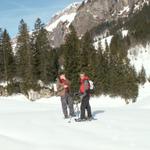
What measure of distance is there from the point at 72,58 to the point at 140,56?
40.1 metres

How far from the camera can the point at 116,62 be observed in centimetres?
6831

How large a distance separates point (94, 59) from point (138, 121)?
50.6m

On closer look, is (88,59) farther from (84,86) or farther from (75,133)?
(75,133)

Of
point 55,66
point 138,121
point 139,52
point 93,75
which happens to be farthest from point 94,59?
point 138,121

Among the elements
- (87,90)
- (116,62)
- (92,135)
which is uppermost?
(116,62)

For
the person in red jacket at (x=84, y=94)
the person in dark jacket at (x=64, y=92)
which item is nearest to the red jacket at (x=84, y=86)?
the person in red jacket at (x=84, y=94)

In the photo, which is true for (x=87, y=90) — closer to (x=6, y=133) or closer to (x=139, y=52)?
(x=6, y=133)

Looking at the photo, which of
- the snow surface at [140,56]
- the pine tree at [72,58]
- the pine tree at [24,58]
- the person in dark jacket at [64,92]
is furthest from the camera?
the snow surface at [140,56]

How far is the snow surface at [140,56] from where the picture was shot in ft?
325

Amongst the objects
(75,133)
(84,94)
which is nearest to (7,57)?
(84,94)

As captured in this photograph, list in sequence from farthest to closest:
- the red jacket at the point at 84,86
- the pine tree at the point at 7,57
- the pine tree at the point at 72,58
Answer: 1. the pine tree at the point at 7,57
2. the pine tree at the point at 72,58
3. the red jacket at the point at 84,86

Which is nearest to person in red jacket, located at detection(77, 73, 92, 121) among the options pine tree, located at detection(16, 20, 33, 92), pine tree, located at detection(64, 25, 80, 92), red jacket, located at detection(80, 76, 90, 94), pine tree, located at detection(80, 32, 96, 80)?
red jacket, located at detection(80, 76, 90, 94)

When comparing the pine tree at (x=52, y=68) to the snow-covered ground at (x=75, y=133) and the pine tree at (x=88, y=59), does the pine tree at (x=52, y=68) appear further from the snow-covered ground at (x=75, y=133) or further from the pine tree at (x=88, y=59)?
the snow-covered ground at (x=75, y=133)

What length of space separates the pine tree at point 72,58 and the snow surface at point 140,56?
27060 mm
